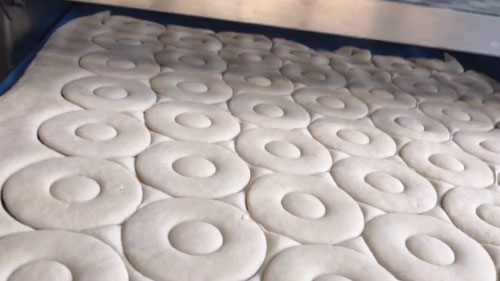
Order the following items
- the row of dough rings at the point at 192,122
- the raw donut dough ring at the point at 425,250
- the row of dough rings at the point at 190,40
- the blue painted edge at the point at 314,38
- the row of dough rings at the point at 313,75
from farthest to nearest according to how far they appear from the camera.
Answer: the blue painted edge at the point at 314,38
the row of dough rings at the point at 190,40
the row of dough rings at the point at 313,75
the row of dough rings at the point at 192,122
the raw donut dough ring at the point at 425,250

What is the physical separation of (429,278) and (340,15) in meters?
0.59

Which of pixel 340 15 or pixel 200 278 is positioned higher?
pixel 340 15

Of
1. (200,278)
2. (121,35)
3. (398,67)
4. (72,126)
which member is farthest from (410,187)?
(121,35)

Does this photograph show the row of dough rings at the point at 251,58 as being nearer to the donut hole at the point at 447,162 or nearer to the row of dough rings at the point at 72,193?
the donut hole at the point at 447,162

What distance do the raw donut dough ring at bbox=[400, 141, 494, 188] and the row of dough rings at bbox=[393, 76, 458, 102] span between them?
0.27m

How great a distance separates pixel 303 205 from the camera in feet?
2.25

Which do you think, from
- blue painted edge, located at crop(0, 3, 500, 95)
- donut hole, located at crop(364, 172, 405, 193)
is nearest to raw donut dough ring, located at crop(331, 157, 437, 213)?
donut hole, located at crop(364, 172, 405, 193)

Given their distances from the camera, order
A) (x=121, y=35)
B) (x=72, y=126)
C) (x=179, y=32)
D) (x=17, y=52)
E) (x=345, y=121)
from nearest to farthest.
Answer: (x=72, y=126) → (x=345, y=121) → (x=17, y=52) → (x=121, y=35) → (x=179, y=32)

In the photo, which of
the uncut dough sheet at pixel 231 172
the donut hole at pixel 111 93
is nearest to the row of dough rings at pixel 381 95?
the uncut dough sheet at pixel 231 172

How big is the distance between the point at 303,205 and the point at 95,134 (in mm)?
318

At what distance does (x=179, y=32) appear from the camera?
A: 1.36 meters

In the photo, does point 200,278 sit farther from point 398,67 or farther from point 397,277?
point 398,67

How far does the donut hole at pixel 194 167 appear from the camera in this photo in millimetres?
716

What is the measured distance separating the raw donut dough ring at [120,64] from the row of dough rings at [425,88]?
568 millimetres
